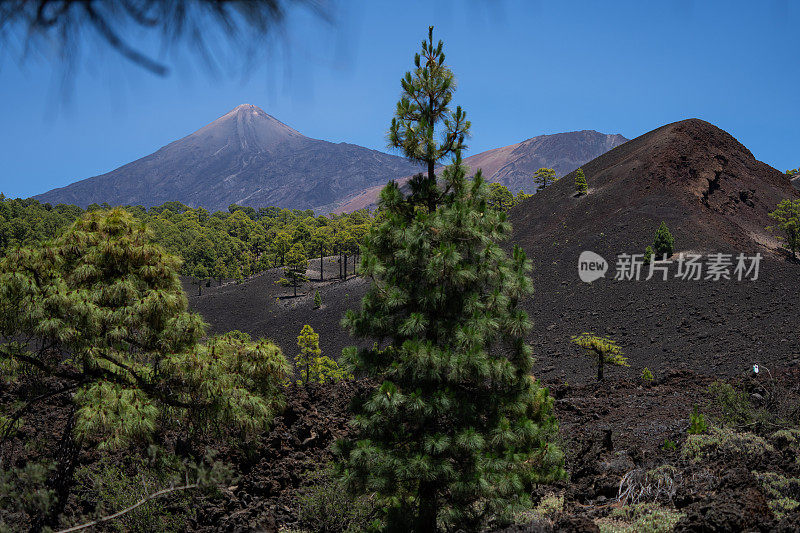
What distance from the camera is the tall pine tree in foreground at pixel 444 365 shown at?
21.6 ft

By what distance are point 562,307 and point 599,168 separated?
25.8 meters

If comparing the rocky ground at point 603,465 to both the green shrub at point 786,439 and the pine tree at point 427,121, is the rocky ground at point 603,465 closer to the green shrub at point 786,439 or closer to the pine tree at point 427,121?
the green shrub at point 786,439

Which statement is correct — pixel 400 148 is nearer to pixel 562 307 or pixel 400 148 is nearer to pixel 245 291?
pixel 562 307

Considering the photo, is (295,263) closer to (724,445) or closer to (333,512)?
(333,512)

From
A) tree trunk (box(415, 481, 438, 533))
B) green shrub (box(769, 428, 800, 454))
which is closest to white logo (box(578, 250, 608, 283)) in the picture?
green shrub (box(769, 428, 800, 454))

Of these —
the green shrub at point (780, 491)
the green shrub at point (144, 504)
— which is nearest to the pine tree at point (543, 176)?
the green shrub at point (780, 491)

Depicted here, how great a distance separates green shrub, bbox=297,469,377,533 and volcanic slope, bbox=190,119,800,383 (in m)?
14.8

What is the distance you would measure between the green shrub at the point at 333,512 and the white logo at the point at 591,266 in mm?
A: 27162

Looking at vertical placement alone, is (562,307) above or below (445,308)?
below

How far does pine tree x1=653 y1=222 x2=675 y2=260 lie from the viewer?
30.9m

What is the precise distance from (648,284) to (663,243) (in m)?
3.60

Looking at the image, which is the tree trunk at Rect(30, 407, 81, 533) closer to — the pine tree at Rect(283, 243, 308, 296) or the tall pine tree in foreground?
the tall pine tree in foreground

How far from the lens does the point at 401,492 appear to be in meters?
7.07

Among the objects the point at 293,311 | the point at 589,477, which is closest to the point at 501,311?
the point at 589,477
